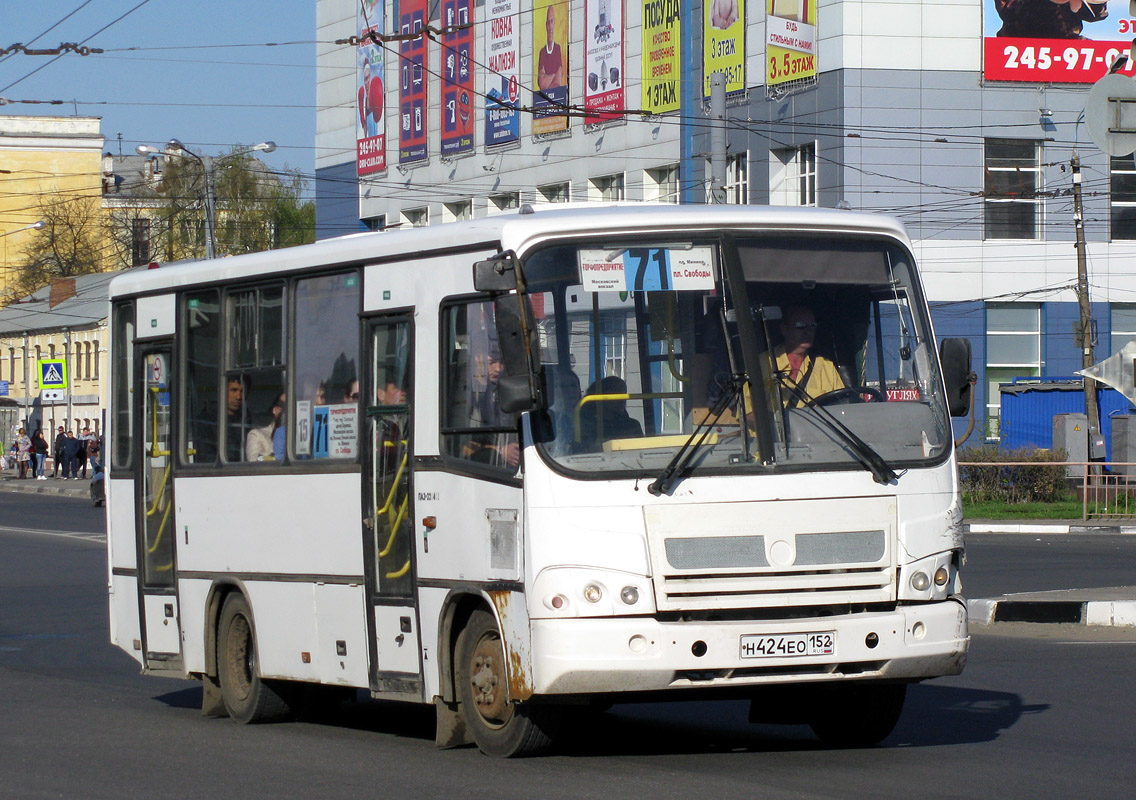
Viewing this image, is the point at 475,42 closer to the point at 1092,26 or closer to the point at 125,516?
the point at 1092,26

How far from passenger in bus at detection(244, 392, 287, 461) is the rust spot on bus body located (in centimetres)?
249

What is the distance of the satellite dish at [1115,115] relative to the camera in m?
14.2

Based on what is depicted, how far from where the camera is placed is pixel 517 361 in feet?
27.7

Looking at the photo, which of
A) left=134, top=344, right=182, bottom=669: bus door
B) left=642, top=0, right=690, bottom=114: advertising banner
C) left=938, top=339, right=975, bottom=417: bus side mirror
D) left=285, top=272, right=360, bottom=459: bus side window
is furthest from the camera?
left=642, top=0, right=690, bottom=114: advertising banner

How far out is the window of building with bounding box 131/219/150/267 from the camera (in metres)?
88.6

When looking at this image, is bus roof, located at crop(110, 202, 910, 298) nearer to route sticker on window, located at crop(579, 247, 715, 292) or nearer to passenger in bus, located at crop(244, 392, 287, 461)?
route sticker on window, located at crop(579, 247, 715, 292)

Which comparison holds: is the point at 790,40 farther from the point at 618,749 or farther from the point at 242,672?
the point at 618,749

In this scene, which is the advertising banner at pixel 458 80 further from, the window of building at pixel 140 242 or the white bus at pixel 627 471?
the white bus at pixel 627 471

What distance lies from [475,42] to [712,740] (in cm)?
5124

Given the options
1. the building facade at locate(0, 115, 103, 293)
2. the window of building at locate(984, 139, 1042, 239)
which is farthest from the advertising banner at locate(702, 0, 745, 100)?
the building facade at locate(0, 115, 103, 293)

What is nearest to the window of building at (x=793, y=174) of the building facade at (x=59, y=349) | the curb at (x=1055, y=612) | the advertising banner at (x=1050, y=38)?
the advertising banner at (x=1050, y=38)

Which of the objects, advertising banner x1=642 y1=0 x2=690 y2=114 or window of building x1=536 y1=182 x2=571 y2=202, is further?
window of building x1=536 y1=182 x2=571 y2=202

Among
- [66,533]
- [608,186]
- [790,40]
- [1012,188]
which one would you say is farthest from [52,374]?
[1012,188]

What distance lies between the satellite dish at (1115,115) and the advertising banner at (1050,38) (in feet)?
114
